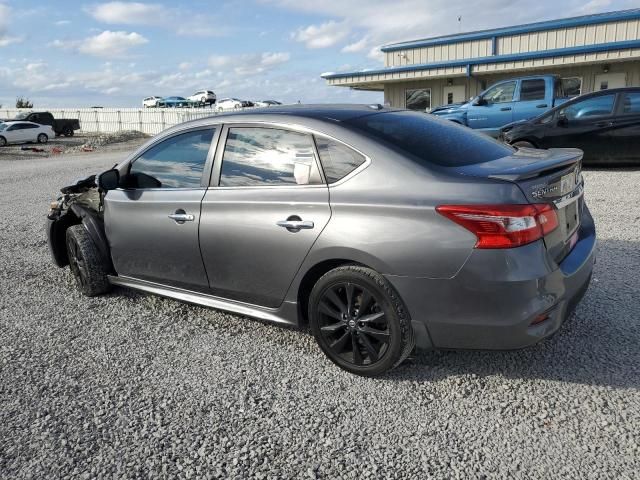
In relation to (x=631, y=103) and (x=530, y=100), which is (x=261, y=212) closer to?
(x=631, y=103)

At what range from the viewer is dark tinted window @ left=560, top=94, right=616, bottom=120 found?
32.1 ft

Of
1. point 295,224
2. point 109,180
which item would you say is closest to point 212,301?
point 295,224

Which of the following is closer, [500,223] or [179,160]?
[500,223]

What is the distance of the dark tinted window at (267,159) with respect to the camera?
321cm

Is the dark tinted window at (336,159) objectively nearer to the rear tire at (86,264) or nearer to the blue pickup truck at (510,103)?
the rear tire at (86,264)

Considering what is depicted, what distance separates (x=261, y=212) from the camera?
329cm

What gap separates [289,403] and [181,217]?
1.55 metres

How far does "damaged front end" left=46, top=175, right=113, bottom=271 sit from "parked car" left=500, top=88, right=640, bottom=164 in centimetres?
835

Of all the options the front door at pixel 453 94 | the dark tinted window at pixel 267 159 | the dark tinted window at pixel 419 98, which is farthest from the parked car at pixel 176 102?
the dark tinted window at pixel 267 159

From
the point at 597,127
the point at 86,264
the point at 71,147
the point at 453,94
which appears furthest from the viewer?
the point at 71,147

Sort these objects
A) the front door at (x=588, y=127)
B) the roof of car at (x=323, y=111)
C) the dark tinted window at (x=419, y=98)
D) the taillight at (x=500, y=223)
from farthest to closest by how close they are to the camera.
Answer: the dark tinted window at (x=419, y=98)
the front door at (x=588, y=127)
the roof of car at (x=323, y=111)
the taillight at (x=500, y=223)

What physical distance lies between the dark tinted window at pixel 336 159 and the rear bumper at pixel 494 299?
0.69 m

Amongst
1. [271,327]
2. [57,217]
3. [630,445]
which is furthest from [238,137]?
[630,445]

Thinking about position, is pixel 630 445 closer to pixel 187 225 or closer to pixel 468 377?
pixel 468 377
